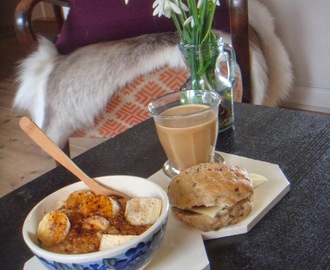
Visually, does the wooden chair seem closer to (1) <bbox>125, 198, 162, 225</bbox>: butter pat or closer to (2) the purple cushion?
(2) the purple cushion

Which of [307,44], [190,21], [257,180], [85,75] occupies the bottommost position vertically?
[307,44]

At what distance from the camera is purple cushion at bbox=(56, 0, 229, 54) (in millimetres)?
1570

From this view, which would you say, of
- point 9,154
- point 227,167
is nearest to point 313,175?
point 227,167

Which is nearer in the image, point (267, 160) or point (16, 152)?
point (267, 160)

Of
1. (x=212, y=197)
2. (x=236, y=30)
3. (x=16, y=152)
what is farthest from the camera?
(x=16, y=152)

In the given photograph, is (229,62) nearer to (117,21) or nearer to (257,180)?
(257,180)

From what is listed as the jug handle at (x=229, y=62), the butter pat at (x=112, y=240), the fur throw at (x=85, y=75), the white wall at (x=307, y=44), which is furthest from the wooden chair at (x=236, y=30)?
the butter pat at (x=112, y=240)

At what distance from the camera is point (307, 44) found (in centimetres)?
193

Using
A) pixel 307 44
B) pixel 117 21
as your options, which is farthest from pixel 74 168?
pixel 307 44

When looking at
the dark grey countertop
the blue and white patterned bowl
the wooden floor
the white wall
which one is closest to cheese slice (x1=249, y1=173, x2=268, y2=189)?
the dark grey countertop

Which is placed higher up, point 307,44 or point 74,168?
point 74,168

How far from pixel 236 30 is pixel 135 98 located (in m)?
0.41

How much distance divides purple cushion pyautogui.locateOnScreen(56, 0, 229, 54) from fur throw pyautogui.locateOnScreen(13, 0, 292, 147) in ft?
0.19

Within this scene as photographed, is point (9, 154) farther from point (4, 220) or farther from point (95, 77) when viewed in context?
point (4, 220)
